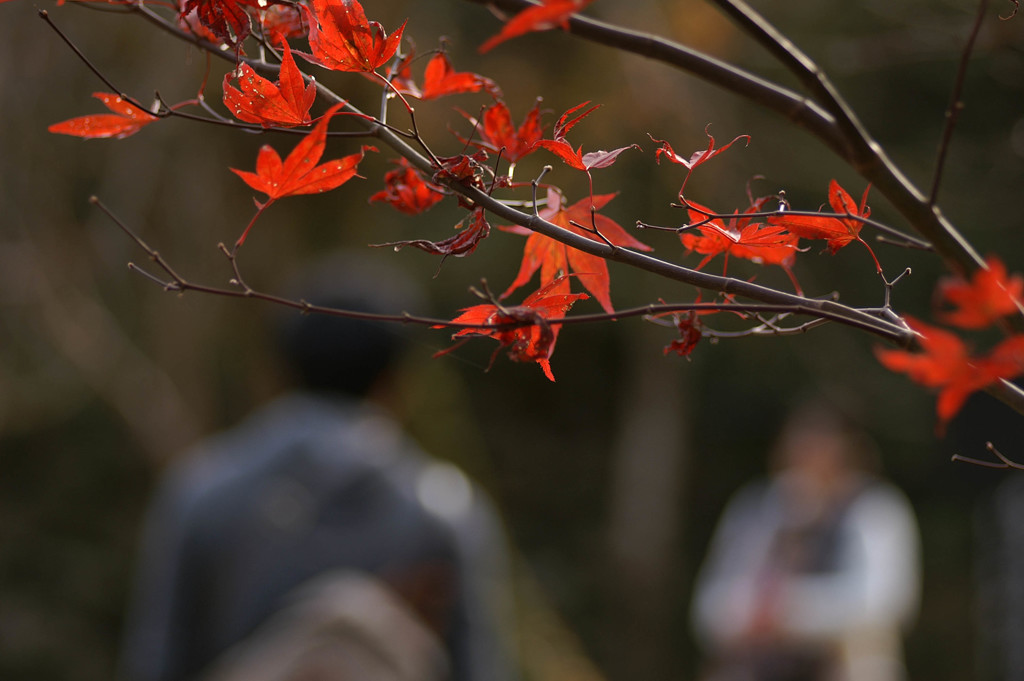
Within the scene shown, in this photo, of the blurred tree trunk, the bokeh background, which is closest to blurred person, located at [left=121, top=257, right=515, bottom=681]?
the bokeh background

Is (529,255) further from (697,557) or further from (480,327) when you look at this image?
(697,557)

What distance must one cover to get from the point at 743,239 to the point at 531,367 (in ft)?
18.6

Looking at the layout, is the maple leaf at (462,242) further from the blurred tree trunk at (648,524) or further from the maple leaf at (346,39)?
the blurred tree trunk at (648,524)

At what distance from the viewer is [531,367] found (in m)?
6.17

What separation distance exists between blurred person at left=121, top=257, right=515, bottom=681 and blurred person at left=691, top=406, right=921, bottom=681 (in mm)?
1010

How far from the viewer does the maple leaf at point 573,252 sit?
0.51 metres

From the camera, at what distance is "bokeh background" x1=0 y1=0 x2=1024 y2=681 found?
3.44 meters

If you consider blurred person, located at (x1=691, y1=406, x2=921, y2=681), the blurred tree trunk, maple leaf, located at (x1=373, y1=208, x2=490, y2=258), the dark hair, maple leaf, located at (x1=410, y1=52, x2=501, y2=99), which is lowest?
the blurred tree trunk

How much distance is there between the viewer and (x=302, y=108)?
1.43 feet

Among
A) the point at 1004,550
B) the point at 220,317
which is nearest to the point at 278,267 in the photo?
the point at 220,317

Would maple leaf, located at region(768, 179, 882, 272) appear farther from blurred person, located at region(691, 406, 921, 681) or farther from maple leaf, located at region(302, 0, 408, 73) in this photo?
blurred person, located at region(691, 406, 921, 681)

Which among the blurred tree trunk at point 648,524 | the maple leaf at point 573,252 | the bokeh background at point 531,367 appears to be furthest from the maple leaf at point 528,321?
the blurred tree trunk at point 648,524

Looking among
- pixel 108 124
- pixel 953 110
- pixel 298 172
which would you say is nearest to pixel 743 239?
pixel 953 110

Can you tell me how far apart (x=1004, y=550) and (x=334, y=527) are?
10.1 feet
